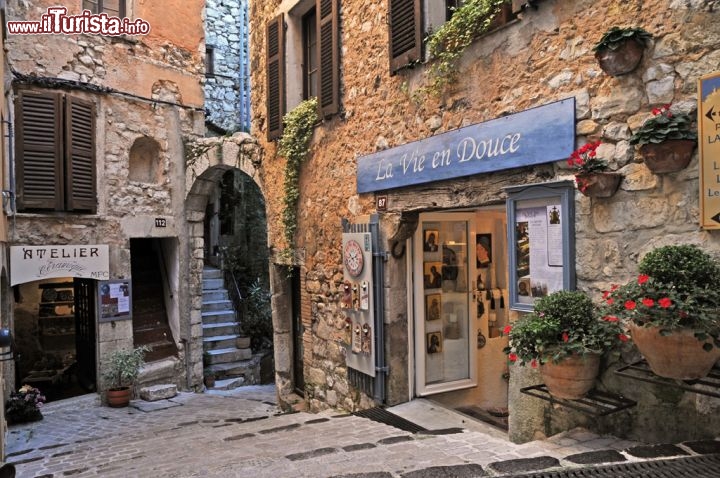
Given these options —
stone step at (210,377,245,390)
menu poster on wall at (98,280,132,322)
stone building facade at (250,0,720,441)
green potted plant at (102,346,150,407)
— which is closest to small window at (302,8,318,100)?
stone building facade at (250,0,720,441)

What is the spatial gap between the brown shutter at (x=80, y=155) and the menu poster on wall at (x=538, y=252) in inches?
289

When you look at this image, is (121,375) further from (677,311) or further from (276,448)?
(677,311)

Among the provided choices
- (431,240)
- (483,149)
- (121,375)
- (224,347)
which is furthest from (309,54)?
(224,347)

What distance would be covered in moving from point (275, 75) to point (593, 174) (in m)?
5.37

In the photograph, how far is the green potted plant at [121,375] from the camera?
877cm

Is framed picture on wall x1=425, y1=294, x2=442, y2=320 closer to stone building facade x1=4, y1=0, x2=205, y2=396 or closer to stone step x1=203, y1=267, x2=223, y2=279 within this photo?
stone building facade x1=4, y1=0, x2=205, y2=396

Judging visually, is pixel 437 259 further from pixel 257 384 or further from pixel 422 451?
pixel 257 384

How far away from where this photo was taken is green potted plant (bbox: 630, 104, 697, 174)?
2877 millimetres

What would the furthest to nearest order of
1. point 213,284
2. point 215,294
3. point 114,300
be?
1. point 213,284
2. point 215,294
3. point 114,300

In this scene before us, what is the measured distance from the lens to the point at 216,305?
12.0 m

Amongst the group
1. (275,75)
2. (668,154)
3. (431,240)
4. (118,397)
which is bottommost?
(118,397)

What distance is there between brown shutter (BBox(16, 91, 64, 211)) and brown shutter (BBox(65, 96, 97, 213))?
4.7 inches

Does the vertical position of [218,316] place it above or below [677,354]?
below

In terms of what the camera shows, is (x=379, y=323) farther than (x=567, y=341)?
Yes
